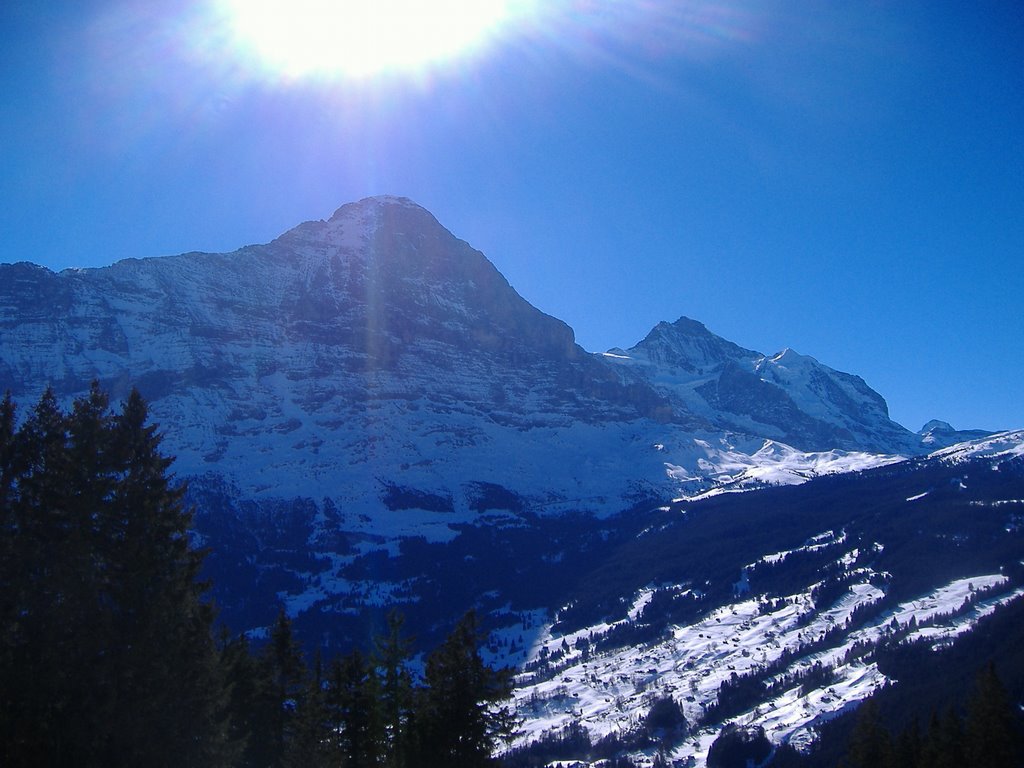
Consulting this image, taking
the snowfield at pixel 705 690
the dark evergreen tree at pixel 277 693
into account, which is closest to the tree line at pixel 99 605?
the dark evergreen tree at pixel 277 693

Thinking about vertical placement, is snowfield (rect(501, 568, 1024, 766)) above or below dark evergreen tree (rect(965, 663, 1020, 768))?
above

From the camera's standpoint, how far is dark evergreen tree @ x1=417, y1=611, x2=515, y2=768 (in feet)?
111

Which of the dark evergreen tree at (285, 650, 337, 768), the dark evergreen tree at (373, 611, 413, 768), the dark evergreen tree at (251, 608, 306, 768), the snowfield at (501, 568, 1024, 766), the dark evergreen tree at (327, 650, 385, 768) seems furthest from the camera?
the snowfield at (501, 568, 1024, 766)

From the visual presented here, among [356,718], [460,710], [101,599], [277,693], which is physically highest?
[101,599]

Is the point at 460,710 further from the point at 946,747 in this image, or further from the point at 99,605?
the point at 946,747

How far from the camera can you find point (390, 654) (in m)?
37.0

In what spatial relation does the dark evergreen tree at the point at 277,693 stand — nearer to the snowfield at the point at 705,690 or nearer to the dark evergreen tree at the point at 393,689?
the dark evergreen tree at the point at 393,689

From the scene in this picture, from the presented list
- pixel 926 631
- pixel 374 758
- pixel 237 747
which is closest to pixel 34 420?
pixel 237 747

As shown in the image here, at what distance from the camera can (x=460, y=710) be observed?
111ft

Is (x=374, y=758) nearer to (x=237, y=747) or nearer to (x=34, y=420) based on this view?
(x=237, y=747)

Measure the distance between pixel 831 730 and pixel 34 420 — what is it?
146325 millimetres

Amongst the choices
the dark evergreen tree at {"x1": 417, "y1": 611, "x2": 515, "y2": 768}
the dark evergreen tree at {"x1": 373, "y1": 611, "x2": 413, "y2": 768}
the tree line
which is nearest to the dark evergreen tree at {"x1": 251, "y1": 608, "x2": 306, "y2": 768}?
the dark evergreen tree at {"x1": 373, "y1": 611, "x2": 413, "y2": 768}

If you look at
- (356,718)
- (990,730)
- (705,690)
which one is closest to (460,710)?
(356,718)

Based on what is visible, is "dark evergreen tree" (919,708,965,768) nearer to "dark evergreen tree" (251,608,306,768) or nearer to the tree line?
"dark evergreen tree" (251,608,306,768)
